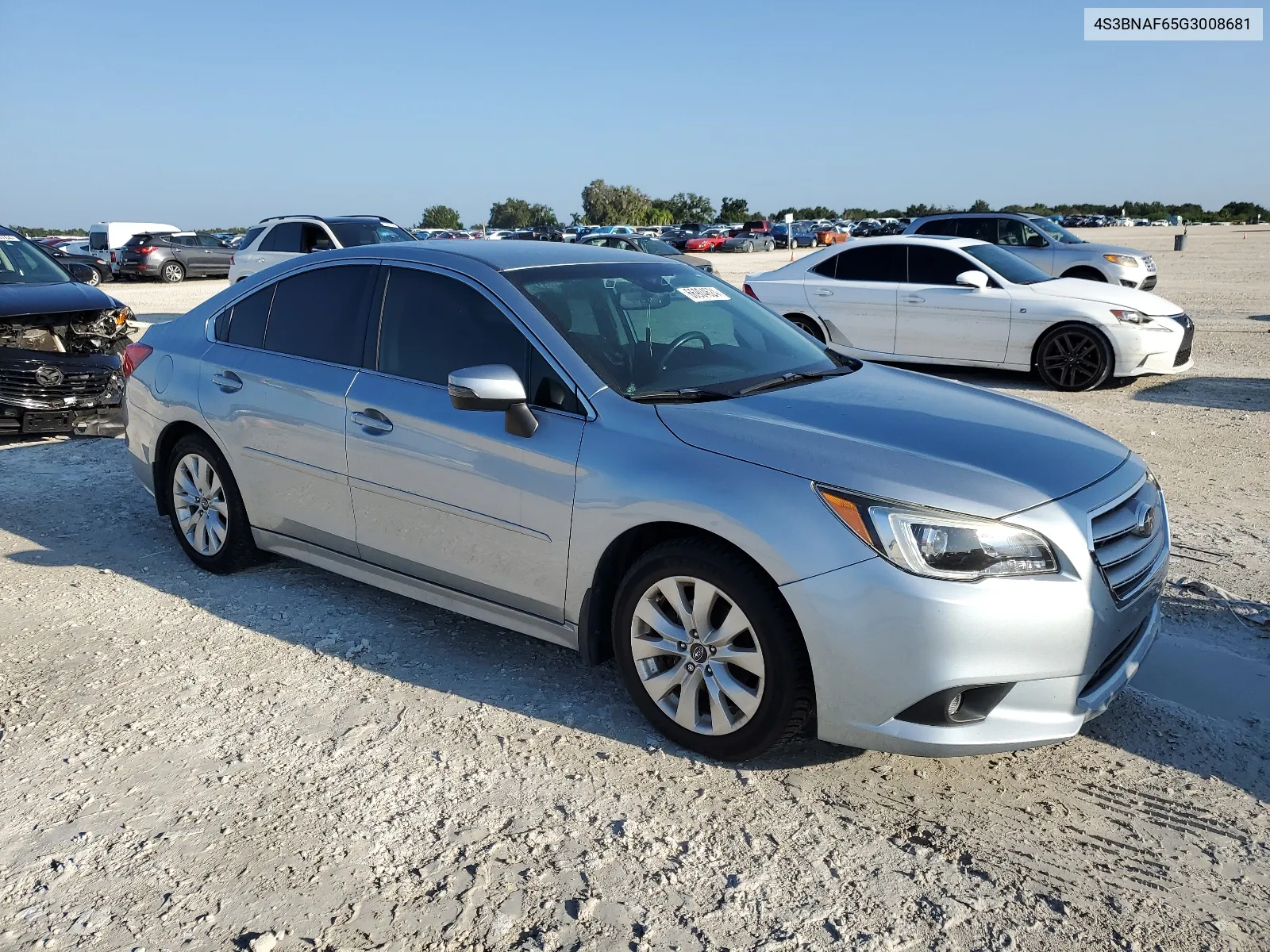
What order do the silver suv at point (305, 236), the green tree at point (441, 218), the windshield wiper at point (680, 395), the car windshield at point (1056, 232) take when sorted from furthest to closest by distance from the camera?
the green tree at point (441, 218), the car windshield at point (1056, 232), the silver suv at point (305, 236), the windshield wiper at point (680, 395)

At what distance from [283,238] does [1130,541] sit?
15636mm

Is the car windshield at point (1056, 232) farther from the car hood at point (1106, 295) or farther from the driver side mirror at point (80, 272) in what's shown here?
the driver side mirror at point (80, 272)

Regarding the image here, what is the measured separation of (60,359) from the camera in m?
8.48

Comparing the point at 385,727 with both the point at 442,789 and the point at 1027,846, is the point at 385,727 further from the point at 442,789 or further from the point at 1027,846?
the point at 1027,846

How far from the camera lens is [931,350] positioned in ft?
36.7

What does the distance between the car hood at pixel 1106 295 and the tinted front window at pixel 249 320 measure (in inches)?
314

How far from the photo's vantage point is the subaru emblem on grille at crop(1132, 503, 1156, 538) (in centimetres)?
353

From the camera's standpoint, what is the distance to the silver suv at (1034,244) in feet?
55.8

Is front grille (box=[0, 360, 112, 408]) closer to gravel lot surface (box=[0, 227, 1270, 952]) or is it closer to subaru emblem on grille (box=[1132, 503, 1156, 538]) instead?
gravel lot surface (box=[0, 227, 1270, 952])

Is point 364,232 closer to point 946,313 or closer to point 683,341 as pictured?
point 946,313

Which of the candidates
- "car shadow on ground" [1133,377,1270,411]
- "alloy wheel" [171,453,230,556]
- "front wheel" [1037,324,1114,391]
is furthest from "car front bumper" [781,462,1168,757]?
"front wheel" [1037,324,1114,391]

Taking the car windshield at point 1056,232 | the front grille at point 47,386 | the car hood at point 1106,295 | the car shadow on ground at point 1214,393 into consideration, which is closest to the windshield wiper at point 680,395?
the front grille at point 47,386

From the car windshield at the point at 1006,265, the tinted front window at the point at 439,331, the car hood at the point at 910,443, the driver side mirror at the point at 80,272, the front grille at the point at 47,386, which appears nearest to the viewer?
the car hood at the point at 910,443

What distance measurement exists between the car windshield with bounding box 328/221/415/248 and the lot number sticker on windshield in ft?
40.7
